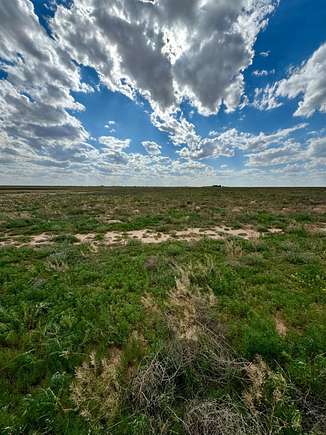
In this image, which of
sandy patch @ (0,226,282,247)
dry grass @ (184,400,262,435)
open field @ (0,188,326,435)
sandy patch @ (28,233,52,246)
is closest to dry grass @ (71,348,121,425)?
Answer: open field @ (0,188,326,435)

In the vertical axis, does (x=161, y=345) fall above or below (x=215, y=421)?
below

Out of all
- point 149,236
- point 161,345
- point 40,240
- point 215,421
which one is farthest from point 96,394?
point 40,240

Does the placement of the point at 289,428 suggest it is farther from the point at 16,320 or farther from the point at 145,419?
the point at 16,320

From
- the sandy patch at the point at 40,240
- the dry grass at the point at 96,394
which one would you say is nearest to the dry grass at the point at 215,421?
the dry grass at the point at 96,394

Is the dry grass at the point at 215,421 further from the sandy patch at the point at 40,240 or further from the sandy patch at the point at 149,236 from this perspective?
the sandy patch at the point at 40,240

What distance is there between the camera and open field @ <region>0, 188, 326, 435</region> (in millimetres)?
2584

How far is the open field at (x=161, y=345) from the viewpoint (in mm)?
2584

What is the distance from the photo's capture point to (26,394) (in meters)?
3.01

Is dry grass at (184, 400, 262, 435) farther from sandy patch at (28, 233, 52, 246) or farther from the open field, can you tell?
sandy patch at (28, 233, 52, 246)

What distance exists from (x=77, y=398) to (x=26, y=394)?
2.91 feet

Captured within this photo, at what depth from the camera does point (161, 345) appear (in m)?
3.66

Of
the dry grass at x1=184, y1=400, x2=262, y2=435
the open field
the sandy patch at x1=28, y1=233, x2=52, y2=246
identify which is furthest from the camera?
the sandy patch at x1=28, y1=233, x2=52, y2=246

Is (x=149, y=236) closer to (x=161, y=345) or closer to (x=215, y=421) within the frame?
(x=161, y=345)

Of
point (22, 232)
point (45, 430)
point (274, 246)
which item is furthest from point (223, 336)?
point (22, 232)
